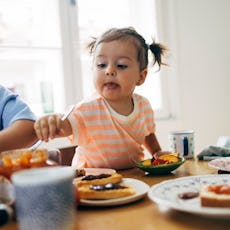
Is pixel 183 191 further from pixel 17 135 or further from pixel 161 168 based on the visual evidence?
pixel 17 135

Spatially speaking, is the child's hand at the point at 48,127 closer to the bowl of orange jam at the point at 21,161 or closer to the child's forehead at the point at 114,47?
the bowl of orange jam at the point at 21,161

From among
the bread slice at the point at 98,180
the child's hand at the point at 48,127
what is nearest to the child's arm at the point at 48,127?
the child's hand at the point at 48,127

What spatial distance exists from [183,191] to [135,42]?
2.50 feet

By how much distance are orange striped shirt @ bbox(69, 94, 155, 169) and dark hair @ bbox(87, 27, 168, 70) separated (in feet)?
0.74

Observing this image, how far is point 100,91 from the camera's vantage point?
1.16 metres

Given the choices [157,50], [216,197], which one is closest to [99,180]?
[216,197]

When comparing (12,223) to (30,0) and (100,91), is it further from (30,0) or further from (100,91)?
(30,0)


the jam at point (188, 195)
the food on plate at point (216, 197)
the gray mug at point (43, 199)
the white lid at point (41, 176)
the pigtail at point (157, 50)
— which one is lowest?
the jam at point (188, 195)

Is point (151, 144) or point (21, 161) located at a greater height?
point (21, 161)

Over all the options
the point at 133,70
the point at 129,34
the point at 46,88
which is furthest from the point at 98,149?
the point at 46,88

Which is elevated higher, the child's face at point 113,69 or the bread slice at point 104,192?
the child's face at point 113,69

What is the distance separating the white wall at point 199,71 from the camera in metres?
2.62

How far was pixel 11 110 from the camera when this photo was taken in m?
1.13

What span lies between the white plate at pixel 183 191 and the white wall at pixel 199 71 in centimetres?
194
